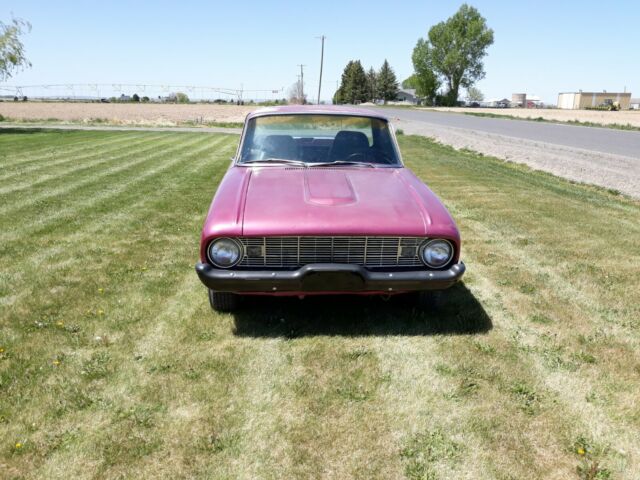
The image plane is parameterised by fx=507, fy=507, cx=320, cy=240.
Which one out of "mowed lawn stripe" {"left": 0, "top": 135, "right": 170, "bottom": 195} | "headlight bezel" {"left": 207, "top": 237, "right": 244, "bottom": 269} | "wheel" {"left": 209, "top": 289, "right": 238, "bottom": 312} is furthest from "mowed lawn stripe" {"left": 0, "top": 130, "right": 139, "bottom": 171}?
"headlight bezel" {"left": 207, "top": 237, "right": 244, "bottom": 269}

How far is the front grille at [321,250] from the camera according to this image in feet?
10.8

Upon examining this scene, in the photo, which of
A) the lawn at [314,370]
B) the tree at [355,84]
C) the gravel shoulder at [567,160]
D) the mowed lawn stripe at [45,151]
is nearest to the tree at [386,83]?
the tree at [355,84]

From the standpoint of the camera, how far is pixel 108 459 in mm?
2303

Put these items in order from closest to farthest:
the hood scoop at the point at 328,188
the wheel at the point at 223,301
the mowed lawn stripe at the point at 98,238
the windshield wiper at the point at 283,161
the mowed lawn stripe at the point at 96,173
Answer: the hood scoop at the point at 328,188 < the wheel at the point at 223,301 < the windshield wiper at the point at 283,161 < the mowed lawn stripe at the point at 98,238 < the mowed lawn stripe at the point at 96,173

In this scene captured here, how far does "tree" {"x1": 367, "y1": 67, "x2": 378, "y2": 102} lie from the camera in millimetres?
113875

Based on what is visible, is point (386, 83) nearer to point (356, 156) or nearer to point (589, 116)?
point (589, 116)

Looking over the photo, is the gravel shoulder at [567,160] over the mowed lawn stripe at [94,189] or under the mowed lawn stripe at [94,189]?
over

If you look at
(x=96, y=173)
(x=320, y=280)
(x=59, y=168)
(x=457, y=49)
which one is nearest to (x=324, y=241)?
(x=320, y=280)

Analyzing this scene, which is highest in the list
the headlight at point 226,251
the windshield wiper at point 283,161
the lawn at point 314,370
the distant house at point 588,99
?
the distant house at point 588,99

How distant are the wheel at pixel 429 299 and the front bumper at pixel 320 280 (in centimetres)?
45

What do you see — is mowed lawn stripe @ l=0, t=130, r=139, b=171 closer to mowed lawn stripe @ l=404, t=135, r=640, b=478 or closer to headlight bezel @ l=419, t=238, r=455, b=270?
mowed lawn stripe @ l=404, t=135, r=640, b=478

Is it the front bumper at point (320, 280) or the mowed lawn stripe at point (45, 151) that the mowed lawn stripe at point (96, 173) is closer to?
the mowed lawn stripe at point (45, 151)

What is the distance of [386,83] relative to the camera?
113 m

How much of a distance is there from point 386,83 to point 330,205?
116 metres
